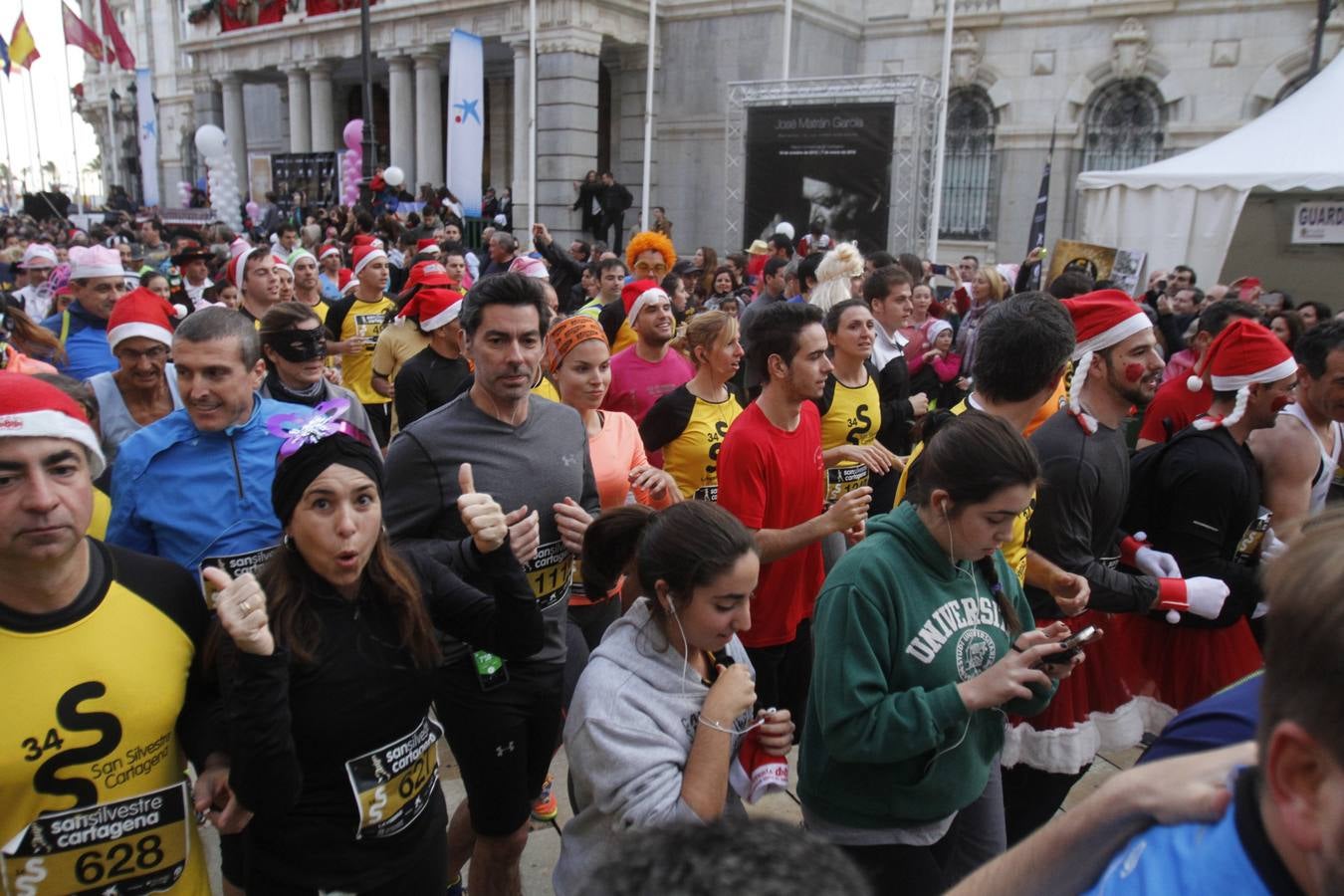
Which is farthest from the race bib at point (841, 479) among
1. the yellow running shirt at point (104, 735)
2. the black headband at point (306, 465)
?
Result: the yellow running shirt at point (104, 735)

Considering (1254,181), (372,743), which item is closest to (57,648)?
(372,743)

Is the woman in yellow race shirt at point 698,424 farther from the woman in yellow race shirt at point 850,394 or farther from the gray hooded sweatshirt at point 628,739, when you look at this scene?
the gray hooded sweatshirt at point 628,739

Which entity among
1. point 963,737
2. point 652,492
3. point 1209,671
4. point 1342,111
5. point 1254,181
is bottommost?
point 1209,671

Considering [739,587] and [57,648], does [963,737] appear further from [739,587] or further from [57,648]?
[57,648]

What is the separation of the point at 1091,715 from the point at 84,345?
5.66m

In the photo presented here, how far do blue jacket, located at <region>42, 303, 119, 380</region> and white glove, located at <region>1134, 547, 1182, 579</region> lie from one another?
527 centimetres

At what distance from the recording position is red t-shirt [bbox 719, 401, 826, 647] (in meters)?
3.50

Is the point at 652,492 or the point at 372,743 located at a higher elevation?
the point at 652,492

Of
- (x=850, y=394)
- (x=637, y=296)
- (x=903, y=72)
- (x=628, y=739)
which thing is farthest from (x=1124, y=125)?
(x=628, y=739)

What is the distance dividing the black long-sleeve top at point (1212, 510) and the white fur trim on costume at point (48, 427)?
11.0 feet

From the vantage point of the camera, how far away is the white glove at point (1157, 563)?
3.18 metres

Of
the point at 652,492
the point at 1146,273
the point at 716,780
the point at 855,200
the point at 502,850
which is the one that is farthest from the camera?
the point at 855,200

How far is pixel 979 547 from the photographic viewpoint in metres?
2.33

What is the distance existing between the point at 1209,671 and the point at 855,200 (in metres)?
14.5
